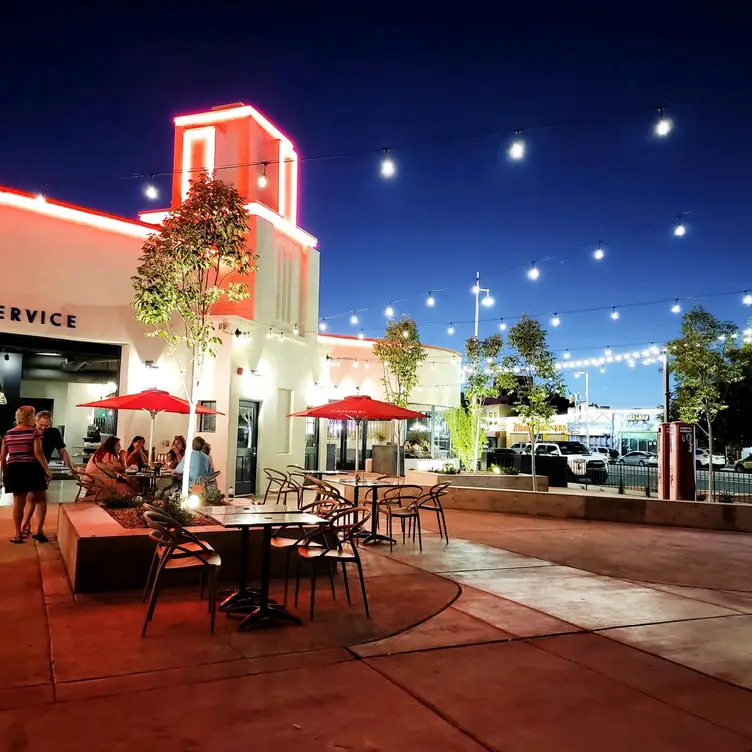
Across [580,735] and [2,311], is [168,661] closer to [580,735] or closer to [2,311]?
[580,735]

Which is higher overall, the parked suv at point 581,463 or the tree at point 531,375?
the tree at point 531,375

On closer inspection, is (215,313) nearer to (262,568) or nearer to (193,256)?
(193,256)

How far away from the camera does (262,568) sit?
569cm

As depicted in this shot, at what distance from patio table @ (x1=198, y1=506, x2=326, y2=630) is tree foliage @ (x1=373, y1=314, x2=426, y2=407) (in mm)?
14882

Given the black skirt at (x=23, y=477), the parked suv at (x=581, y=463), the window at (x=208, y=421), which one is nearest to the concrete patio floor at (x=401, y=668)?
the black skirt at (x=23, y=477)

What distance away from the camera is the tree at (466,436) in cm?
1848

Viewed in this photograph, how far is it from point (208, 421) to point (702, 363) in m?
10.9

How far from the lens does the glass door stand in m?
14.7

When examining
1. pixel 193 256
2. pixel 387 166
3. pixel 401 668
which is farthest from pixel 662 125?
pixel 401 668

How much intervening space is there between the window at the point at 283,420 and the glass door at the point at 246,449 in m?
1.08

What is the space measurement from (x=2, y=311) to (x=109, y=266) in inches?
82.0

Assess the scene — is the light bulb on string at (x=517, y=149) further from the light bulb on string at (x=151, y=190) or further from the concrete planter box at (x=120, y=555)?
the light bulb on string at (x=151, y=190)

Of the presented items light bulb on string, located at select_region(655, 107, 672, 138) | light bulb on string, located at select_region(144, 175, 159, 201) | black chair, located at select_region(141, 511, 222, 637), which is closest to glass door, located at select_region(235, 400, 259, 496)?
light bulb on string, located at select_region(144, 175, 159, 201)

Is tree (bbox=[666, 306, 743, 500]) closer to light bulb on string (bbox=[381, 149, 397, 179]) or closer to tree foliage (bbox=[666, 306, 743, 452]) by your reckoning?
tree foliage (bbox=[666, 306, 743, 452])
